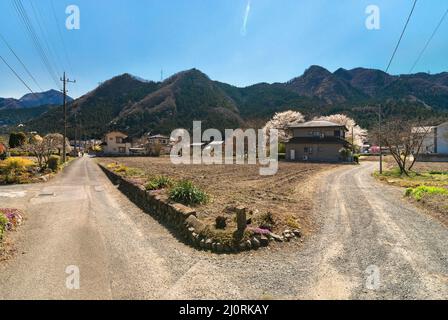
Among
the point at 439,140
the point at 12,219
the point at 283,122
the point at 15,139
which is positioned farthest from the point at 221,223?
the point at 283,122

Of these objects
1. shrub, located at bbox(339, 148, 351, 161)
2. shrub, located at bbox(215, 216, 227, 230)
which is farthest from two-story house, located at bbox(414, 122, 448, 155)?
shrub, located at bbox(215, 216, 227, 230)

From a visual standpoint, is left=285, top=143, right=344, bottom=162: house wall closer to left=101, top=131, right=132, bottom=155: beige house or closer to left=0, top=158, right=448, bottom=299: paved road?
left=0, top=158, right=448, bottom=299: paved road

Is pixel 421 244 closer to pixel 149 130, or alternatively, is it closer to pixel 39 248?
pixel 39 248

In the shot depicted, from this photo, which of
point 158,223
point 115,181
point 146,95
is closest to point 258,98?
point 146,95

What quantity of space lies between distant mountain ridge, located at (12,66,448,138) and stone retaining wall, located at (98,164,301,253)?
6369cm

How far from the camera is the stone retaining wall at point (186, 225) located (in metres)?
6.95

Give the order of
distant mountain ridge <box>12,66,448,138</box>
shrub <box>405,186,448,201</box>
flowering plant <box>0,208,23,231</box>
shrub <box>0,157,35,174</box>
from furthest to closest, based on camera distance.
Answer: distant mountain ridge <box>12,66,448,138</box> < shrub <box>0,157,35,174</box> < shrub <box>405,186,448,201</box> < flowering plant <box>0,208,23,231</box>

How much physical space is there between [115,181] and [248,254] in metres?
15.4

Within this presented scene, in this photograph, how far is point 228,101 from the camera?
5167 inches

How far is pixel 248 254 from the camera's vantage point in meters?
6.64

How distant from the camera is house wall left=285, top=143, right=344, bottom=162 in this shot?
1706 inches

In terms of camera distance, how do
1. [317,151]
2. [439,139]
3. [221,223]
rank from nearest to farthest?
[221,223]
[317,151]
[439,139]

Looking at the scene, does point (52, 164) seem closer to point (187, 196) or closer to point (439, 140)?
point (187, 196)

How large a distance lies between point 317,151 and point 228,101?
9068 centimetres
